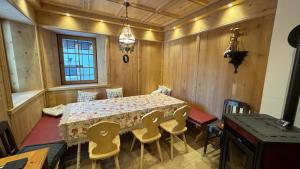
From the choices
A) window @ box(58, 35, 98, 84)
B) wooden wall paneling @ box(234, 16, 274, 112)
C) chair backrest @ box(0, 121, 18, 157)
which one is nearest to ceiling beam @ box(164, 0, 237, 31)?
wooden wall paneling @ box(234, 16, 274, 112)

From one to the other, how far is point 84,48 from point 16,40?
1409mm

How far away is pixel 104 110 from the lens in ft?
6.59

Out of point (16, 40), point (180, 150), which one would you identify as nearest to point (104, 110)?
point (180, 150)

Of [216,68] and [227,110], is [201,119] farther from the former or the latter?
A: [216,68]

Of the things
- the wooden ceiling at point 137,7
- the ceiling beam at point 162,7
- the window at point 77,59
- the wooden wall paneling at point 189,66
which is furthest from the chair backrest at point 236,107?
the window at point 77,59

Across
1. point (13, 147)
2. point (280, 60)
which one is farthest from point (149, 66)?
point (13, 147)

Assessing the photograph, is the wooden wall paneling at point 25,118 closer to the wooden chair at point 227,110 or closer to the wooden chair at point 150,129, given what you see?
the wooden chair at point 150,129

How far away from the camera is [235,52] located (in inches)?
82.4

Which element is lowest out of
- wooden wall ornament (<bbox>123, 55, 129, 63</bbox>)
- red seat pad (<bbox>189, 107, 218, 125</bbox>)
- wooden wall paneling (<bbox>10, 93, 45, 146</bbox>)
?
red seat pad (<bbox>189, 107, 218, 125</bbox>)

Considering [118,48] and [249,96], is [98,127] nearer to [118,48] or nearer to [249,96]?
[249,96]

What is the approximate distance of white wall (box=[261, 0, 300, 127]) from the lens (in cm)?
146

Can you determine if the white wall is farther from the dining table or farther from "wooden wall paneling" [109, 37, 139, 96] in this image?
"wooden wall paneling" [109, 37, 139, 96]

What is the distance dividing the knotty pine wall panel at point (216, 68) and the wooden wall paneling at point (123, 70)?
3.63ft

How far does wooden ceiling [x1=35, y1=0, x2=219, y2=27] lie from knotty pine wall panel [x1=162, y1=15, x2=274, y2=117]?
0.64 m
